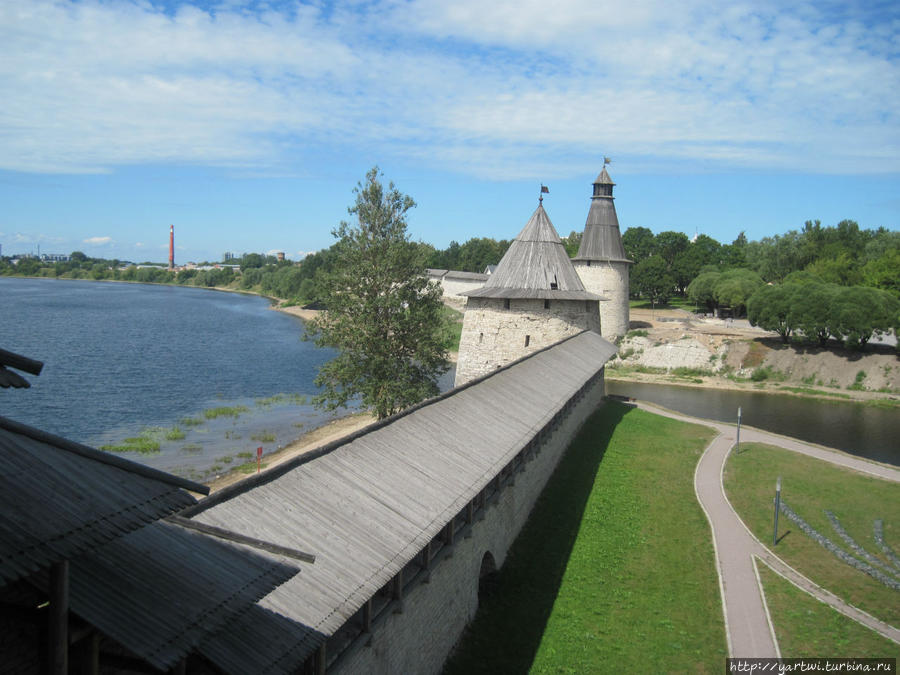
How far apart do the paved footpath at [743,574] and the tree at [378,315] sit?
7.96m

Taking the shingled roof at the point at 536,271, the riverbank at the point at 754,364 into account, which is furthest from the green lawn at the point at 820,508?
the riverbank at the point at 754,364

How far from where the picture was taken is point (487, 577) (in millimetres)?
10266

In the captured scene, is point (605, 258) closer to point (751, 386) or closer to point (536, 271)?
point (751, 386)

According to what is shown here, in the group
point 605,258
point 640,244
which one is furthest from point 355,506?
point 640,244

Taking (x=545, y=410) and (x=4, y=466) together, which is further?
(x=545, y=410)

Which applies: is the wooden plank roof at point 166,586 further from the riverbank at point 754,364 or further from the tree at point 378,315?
the riverbank at point 754,364

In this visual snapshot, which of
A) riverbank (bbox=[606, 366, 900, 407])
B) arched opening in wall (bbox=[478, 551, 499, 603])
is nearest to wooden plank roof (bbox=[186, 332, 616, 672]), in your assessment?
arched opening in wall (bbox=[478, 551, 499, 603])

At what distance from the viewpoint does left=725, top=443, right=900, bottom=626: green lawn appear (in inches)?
437

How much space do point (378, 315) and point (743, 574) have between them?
11416 millimetres

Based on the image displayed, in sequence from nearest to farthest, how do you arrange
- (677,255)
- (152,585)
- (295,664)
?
(152,585), (295,664), (677,255)

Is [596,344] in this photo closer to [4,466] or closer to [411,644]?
[411,644]

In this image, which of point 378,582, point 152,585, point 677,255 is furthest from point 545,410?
point 677,255

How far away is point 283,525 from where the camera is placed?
5633 mm

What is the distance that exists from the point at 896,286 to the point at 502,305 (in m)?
35.4
